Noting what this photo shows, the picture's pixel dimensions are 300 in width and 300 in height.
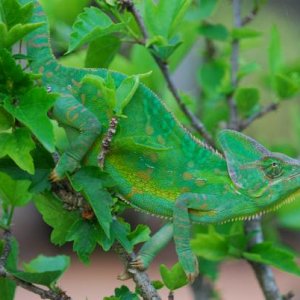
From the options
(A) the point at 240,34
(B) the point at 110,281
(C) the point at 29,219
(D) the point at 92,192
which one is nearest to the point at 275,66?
(A) the point at 240,34

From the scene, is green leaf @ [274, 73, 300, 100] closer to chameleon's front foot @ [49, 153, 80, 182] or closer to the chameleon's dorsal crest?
the chameleon's dorsal crest

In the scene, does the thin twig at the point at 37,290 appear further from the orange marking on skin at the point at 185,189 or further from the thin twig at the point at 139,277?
the orange marking on skin at the point at 185,189

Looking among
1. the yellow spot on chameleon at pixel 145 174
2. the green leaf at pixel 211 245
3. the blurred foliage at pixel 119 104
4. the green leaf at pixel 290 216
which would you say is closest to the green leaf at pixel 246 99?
the blurred foliage at pixel 119 104

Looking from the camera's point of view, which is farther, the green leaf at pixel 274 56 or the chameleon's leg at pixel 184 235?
the green leaf at pixel 274 56

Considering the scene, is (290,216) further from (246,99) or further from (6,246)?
(6,246)

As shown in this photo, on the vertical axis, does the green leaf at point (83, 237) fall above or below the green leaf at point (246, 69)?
above
